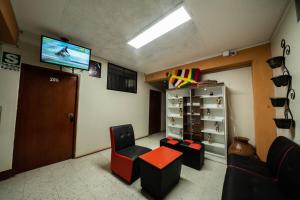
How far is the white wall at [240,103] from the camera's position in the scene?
9.73 ft

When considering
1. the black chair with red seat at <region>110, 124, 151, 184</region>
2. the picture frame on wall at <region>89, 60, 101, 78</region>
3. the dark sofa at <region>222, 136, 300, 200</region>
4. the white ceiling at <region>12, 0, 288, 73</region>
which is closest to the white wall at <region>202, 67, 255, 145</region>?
the white ceiling at <region>12, 0, 288, 73</region>

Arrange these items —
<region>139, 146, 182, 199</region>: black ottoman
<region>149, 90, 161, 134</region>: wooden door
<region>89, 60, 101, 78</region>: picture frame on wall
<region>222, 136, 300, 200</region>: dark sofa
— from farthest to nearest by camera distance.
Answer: <region>149, 90, 161, 134</region>: wooden door, <region>89, 60, 101, 78</region>: picture frame on wall, <region>139, 146, 182, 199</region>: black ottoman, <region>222, 136, 300, 200</region>: dark sofa

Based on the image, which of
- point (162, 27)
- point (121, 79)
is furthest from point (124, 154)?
point (121, 79)

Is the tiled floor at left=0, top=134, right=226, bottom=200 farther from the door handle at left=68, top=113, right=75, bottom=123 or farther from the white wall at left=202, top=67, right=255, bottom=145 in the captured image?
the white wall at left=202, top=67, right=255, bottom=145

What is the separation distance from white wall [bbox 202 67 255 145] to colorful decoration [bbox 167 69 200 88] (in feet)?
2.80

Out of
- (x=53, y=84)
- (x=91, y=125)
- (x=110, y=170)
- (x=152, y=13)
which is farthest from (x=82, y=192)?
(x=152, y=13)

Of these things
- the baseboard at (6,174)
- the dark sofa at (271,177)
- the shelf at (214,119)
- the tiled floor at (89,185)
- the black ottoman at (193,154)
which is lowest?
the tiled floor at (89,185)

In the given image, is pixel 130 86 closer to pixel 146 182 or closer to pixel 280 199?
pixel 146 182

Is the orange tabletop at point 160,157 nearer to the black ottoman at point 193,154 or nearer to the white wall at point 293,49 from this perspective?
the black ottoman at point 193,154

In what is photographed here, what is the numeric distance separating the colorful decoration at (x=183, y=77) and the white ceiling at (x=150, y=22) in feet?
2.30

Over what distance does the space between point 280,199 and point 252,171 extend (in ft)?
1.71

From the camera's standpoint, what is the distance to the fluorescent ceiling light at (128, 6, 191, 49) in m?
1.83

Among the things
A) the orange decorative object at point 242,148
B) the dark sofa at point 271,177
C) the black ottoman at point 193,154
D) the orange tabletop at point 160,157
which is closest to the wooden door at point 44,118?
the orange tabletop at point 160,157

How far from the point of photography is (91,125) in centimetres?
332
